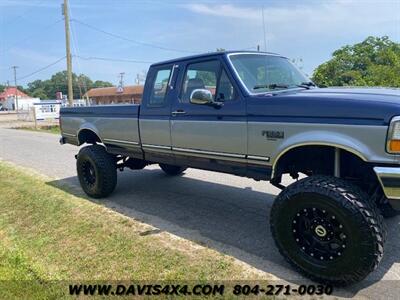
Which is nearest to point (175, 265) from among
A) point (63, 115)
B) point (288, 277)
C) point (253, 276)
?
point (253, 276)

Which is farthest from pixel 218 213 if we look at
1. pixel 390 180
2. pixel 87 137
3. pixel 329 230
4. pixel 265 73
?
pixel 87 137

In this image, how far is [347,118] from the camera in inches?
125

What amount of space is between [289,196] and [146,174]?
5025 millimetres

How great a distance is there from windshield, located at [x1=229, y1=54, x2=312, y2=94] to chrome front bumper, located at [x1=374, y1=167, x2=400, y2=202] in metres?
1.57

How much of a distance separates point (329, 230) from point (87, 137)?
4764mm

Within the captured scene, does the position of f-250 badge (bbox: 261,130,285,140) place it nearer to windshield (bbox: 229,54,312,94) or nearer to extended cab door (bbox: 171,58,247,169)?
extended cab door (bbox: 171,58,247,169)

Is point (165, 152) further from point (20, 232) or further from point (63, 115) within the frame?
point (63, 115)

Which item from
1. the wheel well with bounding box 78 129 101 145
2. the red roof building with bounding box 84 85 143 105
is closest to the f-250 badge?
the wheel well with bounding box 78 129 101 145

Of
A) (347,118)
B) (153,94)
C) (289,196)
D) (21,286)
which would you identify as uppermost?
(153,94)

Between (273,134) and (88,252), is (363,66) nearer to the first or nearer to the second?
(273,134)

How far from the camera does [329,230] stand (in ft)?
10.8

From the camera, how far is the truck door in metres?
4.95

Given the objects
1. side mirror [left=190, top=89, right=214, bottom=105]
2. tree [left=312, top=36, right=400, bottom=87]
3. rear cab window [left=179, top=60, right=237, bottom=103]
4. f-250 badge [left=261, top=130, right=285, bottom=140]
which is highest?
tree [left=312, top=36, right=400, bottom=87]

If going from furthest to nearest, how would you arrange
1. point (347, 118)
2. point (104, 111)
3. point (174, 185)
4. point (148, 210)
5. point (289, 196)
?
1. point (174, 185)
2. point (104, 111)
3. point (148, 210)
4. point (289, 196)
5. point (347, 118)
